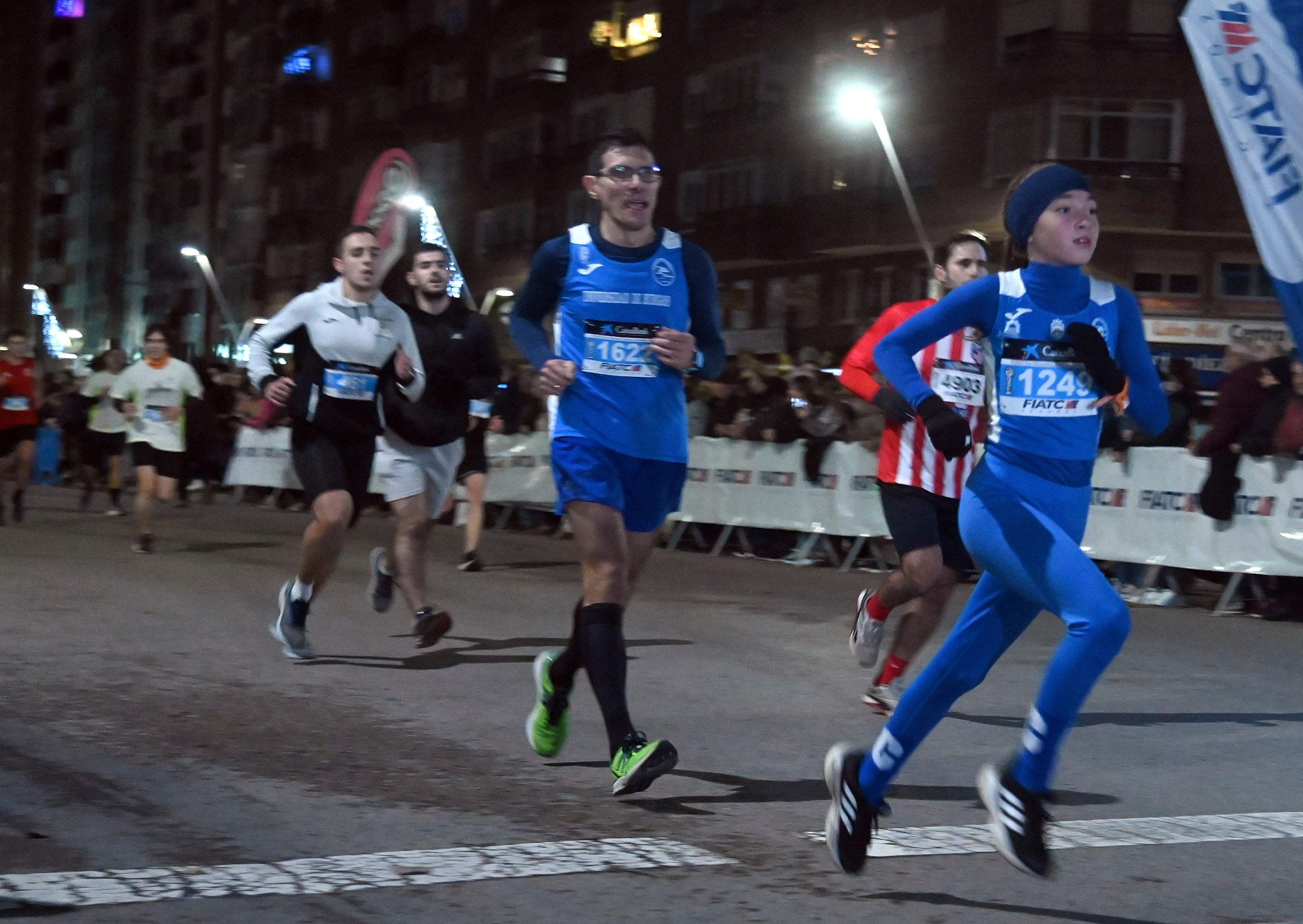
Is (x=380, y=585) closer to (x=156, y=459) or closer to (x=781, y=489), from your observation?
(x=156, y=459)

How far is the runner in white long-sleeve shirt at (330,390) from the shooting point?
888 centimetres

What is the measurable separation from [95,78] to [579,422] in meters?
110

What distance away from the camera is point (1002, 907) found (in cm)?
438

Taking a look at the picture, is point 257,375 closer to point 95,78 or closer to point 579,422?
point 579,422

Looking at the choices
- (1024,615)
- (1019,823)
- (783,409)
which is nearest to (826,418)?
(783,409)

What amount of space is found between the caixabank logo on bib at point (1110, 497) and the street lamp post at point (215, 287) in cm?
6802

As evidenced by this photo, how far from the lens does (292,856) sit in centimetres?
472

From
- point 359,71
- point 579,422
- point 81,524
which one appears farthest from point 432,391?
point 359,71

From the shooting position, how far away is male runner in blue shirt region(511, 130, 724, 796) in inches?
233

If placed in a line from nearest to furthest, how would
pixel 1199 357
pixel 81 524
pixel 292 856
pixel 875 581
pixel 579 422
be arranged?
pixel 292 856 < pixel 579 422 < pixel 875 581 < pixel 81 524 < pixel 1199 357

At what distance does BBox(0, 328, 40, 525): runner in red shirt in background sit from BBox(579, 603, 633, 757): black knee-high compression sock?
45.9ft

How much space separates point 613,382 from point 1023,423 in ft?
5.33

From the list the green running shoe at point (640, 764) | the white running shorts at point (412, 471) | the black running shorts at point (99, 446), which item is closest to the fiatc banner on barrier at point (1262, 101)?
the white running shorts at point (412, 471)

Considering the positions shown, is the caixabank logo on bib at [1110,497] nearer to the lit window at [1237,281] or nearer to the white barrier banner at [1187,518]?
the white barrier banner at [1187,518]
